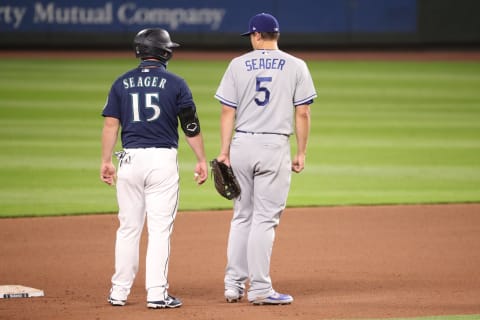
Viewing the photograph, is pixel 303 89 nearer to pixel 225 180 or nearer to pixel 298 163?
pixel 298 163

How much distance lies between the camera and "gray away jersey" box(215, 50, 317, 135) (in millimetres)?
6949

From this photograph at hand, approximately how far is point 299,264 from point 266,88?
201 cm

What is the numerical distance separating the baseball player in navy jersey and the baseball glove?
11cm

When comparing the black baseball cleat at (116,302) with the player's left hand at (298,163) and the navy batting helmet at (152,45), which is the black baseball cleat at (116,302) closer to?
the player's left hand at (298,163)

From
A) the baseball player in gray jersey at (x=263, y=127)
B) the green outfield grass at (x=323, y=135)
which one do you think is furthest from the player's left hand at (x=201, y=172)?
the green outfield grass at (x=323, y=135)

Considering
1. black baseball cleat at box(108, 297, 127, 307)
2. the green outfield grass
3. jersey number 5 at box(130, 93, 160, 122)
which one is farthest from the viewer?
the green outfield grass

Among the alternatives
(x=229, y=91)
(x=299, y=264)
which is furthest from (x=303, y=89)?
(x=299, y=264)

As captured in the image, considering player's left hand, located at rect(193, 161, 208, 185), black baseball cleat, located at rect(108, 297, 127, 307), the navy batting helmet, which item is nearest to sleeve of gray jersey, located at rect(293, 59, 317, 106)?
player's left hand, located at rect(193, 161, 208, 185)

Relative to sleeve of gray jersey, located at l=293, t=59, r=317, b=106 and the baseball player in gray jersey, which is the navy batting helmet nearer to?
the baseball player in gray jersey

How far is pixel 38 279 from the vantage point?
793 cm

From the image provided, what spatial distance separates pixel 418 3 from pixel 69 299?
2216cm

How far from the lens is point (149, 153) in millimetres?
6777

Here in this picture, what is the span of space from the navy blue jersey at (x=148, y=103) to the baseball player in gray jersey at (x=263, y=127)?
362 mm

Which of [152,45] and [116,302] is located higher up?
[152,45]
